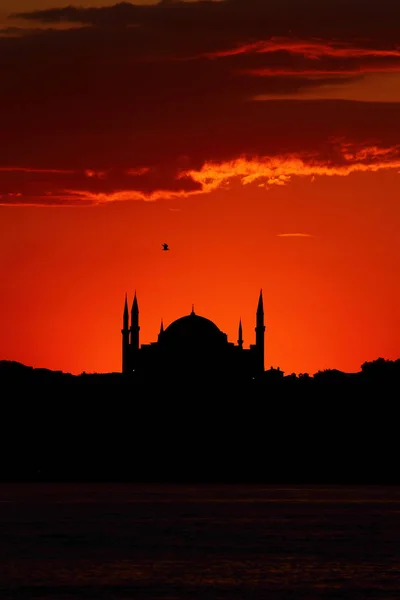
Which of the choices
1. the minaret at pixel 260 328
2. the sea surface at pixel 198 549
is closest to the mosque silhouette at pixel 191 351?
the minaret at pixel 260 328

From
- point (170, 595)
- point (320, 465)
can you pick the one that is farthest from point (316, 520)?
point (320, 465)

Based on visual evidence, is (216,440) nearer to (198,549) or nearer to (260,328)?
(260,328)

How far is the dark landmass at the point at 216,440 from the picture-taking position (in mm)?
185625

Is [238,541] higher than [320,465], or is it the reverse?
[320,465]

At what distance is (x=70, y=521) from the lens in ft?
357

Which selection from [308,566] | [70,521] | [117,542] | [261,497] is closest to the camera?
[308,566]

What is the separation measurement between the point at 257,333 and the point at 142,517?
77.9m

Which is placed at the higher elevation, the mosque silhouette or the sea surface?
the mosque silhouette

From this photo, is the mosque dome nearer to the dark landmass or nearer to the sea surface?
the dark landmass

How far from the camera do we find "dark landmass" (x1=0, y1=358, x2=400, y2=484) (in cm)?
18562

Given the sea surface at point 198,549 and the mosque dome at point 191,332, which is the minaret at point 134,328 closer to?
the mosque dome at point 191,332

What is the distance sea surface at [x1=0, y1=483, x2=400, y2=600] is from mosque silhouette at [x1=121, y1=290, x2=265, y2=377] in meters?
52.5

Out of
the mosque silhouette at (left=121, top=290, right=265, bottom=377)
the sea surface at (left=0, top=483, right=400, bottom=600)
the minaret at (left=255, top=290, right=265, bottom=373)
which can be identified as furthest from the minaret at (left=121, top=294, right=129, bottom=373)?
the sea surface at (left=0, top=483, right=400, bottom=600)

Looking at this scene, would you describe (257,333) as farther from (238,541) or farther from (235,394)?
(238,541)
